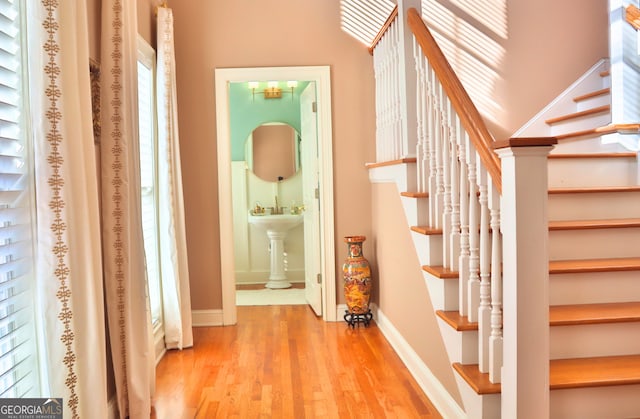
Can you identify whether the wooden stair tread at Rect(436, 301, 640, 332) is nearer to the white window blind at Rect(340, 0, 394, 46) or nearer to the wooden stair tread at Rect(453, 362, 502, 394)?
the wooden stair tread at Rect(453, 362, 502, 394)

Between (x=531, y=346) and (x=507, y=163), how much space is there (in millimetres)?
679

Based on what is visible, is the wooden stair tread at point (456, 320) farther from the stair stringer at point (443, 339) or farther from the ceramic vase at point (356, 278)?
the ceramic vase at point (356, 278)

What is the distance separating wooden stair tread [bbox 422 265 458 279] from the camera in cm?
263

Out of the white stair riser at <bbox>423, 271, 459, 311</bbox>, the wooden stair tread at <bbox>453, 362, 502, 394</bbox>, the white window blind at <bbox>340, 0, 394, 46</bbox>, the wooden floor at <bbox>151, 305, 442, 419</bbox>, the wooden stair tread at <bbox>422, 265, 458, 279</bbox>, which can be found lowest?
the wooden floor at <bbox>151, 305, 442, 419</bbox>

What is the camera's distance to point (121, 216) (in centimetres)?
264

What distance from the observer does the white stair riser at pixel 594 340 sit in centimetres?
241

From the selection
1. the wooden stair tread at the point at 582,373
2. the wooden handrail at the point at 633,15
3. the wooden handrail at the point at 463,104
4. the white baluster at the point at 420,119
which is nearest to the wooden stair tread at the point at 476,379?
the wooden stair tread at the point at 582,373

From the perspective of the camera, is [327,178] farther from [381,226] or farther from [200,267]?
[200,267]

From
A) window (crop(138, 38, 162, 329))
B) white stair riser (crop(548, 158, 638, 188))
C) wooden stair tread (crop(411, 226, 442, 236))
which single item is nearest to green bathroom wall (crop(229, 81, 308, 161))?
window (crop(138, 38, 162, 329))

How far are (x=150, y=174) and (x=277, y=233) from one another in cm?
267

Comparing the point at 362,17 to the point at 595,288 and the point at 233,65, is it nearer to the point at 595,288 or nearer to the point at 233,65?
the point at 233,65

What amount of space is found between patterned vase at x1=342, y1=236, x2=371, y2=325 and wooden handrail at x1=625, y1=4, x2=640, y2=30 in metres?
2.38

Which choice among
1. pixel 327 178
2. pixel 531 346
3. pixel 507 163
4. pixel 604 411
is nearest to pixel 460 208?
pixel 507 163

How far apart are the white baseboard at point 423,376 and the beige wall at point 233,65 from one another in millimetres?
1469
